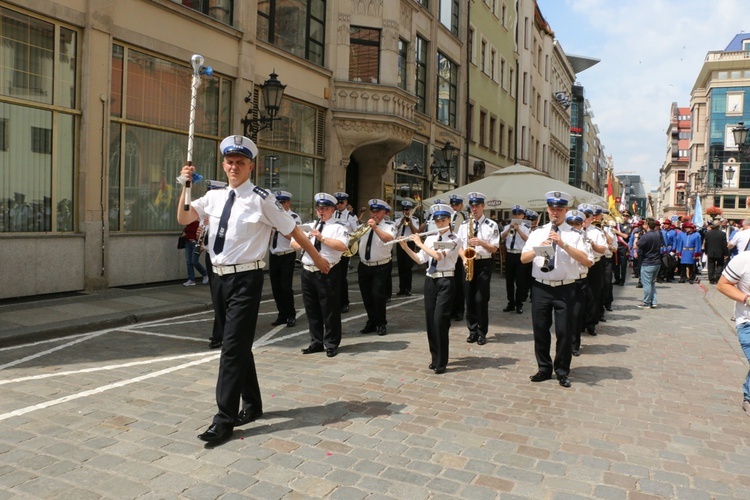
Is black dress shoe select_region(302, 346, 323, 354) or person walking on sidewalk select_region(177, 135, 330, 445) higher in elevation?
person walking on sidewalk select_region(177, 135, 330, 445)

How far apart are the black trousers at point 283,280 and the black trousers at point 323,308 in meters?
1.54

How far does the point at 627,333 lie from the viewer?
395 inches

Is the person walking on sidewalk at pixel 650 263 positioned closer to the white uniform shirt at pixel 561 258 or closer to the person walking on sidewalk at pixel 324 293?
the white uniform shirt at pixel 561 258

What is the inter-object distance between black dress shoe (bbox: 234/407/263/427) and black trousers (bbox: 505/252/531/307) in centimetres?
752

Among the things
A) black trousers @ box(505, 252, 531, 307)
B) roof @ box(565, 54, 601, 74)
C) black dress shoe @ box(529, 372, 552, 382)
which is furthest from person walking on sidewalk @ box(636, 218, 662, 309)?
roof @ box(565, 54, 601, 74)

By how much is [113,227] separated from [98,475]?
9194mm

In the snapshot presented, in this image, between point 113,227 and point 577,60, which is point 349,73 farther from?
point 577,60

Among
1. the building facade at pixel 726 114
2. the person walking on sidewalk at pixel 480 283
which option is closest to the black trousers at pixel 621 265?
the person walking on sidewalk at pixel 480 283

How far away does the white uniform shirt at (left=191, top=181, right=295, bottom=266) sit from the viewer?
4727 mm

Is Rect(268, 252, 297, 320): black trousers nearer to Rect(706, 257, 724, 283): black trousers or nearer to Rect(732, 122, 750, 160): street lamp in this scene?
Rect(732, 122, 750, 160): street lamp

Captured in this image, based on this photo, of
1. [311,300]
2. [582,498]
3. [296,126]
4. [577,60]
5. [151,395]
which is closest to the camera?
[582,498]

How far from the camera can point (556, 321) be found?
21.8 feet

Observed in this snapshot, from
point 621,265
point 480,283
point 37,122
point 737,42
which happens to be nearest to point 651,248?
point 621,265

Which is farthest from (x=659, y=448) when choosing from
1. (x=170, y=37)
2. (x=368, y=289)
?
(x=170, y=37)
